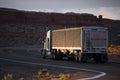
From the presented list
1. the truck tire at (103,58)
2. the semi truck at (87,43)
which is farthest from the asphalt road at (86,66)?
the semi truck at (87,43)

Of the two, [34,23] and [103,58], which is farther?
[34,23]

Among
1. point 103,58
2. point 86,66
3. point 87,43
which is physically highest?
point 87,43

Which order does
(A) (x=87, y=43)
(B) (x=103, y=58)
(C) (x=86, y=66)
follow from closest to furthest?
1. (C) (x=86, y=66)
2. (A) (x=87, y=43)
3. (B) (x=103, y=58)

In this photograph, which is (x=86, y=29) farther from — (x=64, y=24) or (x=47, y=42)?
(x=64, y=24)

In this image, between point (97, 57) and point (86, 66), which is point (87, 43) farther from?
point (86, 66)

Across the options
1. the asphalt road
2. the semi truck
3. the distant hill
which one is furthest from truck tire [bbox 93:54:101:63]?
the distant hill

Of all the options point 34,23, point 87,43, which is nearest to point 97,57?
point 87,43

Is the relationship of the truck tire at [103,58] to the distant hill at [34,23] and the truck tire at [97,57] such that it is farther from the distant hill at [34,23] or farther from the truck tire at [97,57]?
the distant hill at [34,23]

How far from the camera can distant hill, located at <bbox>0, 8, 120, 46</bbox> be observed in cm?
10875

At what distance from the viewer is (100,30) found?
37375 mm

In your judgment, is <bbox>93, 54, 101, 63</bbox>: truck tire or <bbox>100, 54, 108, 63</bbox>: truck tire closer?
<bbox>100, 54, 108, 63</bbox>: truck tire

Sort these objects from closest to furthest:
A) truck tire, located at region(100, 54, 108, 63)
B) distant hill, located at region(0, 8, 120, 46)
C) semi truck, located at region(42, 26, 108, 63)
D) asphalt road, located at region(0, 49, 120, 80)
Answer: asphalt road, located at region(0, 49, 120, 80) → semi truck, located at region(42, 26, 108, 63) → truck tire, located at region(100, 54, 108, 63) → distant hill, located at region(0, 8, 120, 46)

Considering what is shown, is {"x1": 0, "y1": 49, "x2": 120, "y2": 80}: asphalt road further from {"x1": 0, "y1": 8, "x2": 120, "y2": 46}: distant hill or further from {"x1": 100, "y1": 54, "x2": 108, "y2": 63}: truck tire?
{"x1": 0, "y1": 8, "x2": 120, "y2": 46}: distant hill

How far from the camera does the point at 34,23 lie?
429ft
